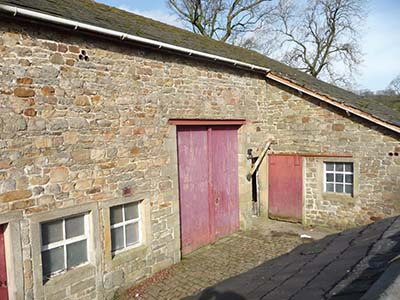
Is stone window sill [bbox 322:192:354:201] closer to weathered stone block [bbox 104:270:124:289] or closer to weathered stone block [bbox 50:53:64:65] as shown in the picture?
weathered stone block [bbox 104:270:124:289]

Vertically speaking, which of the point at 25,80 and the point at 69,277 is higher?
the point at 25,80

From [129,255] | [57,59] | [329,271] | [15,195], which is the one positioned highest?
[57,59]

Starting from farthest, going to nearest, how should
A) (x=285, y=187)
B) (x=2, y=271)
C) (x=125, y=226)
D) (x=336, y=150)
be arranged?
(x=285, y=187), (x=336, y=150), (x=125, y=226), (x=2, y=271)

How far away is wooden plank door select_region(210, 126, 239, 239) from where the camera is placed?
29.9 ft

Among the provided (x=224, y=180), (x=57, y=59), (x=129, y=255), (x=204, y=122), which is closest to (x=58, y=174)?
(x=57, y=59)

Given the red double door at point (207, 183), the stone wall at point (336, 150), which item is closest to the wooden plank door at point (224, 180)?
the red double door at point (207, 183)

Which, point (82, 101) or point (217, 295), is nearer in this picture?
point (217, 295)

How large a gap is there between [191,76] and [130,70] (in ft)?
6.00

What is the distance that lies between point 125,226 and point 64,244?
1.33 m

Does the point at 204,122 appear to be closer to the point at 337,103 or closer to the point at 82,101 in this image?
the point at 82,101

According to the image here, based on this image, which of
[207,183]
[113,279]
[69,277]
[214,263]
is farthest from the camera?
[207,183]

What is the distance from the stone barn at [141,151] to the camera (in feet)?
16.1

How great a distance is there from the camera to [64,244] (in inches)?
218

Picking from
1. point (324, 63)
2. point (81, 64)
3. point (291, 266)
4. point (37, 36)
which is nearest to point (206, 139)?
point (81, 64)
